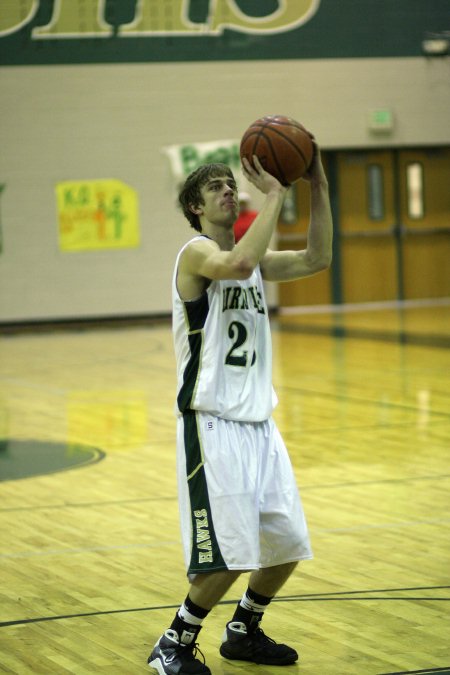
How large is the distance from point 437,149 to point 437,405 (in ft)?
30.6

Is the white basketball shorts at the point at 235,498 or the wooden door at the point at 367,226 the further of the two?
the wooden door at the point at 367,226

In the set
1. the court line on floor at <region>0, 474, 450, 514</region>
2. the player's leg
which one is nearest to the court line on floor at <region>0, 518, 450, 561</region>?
the court line on floor at <region>0, 474, 450, 514</region>

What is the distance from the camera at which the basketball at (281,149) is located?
11.4ft

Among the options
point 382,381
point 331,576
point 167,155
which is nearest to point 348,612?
point 331,576

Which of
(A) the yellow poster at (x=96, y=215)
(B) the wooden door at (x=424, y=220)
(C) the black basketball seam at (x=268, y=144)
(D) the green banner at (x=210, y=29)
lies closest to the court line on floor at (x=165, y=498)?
(C) the black basketball seam at (x=268, y=144)

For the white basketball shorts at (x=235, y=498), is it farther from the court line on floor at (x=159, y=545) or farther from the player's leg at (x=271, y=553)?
A: the court line on floor at (x=159, y=545)

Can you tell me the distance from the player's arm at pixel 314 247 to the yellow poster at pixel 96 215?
11.8 m

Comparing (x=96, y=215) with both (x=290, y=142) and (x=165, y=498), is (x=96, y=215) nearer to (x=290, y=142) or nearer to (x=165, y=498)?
(x=165, y=498)

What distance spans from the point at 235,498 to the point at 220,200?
0.90 metres

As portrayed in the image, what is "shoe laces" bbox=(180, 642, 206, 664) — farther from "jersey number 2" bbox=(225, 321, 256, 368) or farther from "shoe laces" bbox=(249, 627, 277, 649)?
"jersey number 2" bbox=(225, 321, 256, 368)

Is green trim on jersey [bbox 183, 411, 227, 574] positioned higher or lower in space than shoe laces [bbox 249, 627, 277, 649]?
higher

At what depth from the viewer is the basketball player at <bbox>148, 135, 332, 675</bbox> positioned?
11.2ft

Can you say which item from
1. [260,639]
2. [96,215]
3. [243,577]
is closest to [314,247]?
[260,639]

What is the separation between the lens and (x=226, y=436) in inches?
138
